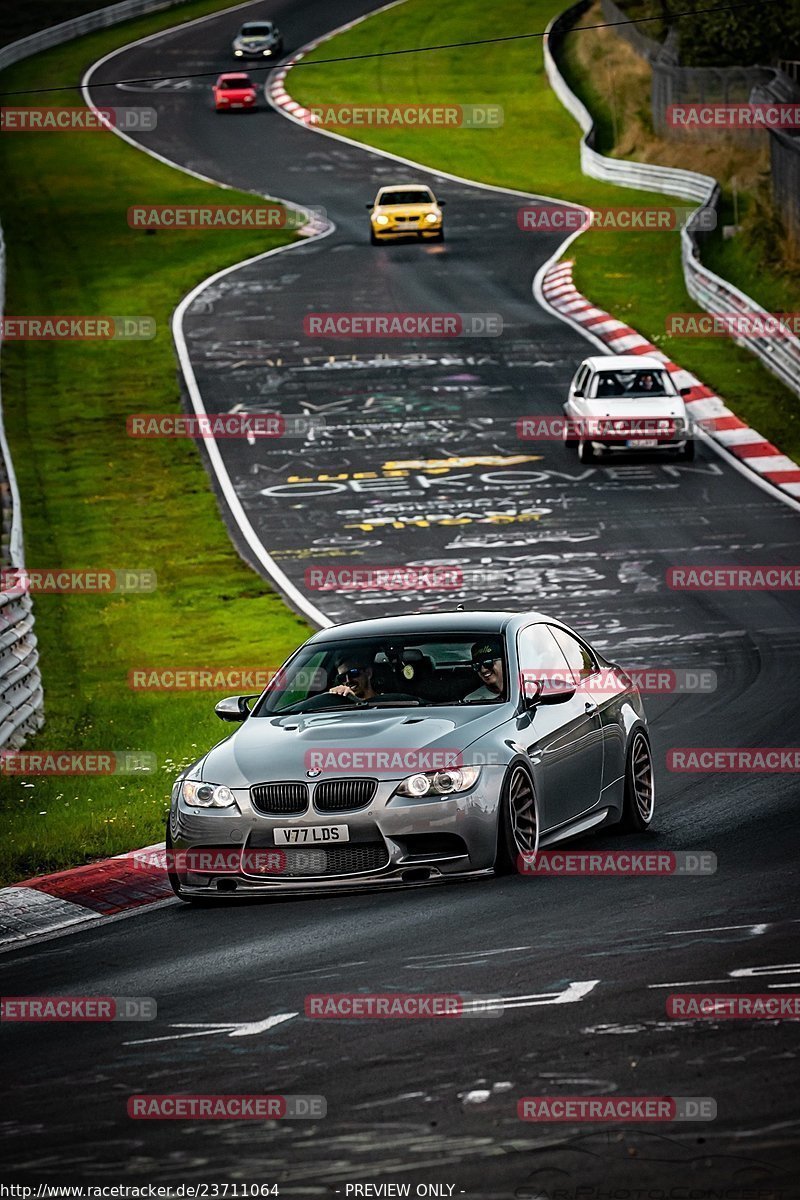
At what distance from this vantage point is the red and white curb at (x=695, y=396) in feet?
96.1

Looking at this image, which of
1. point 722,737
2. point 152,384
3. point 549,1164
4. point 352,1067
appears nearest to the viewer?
point 549,1164

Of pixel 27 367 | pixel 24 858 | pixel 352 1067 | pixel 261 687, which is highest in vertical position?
pixel 352 1067

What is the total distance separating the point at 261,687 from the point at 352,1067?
40.8ft

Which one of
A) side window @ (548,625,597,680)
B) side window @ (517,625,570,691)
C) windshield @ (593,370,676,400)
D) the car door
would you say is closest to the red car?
windshield @ (593,370,676,400)

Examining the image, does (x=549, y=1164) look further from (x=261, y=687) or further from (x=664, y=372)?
(x=664, y=372)

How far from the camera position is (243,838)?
10.5 metres

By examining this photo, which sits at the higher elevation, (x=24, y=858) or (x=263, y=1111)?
(x=263, y=1111)

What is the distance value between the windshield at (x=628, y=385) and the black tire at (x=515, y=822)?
2012cm

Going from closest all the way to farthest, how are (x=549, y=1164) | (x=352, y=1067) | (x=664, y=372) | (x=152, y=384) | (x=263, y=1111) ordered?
(x=549, y=1164) < (x=263, y=1111) < (x=352, y=1067) < (x=664, y=372) < (x=152, y=384)

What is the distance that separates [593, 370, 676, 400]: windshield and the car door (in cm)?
1857

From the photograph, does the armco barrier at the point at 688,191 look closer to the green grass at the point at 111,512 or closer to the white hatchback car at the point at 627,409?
the white hatchback car at the point at 627,409

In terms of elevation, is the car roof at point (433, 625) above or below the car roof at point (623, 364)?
above

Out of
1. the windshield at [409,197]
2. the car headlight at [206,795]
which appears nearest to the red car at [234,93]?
the windshield at [409,197]

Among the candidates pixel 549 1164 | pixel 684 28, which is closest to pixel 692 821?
pixel 549 1164
